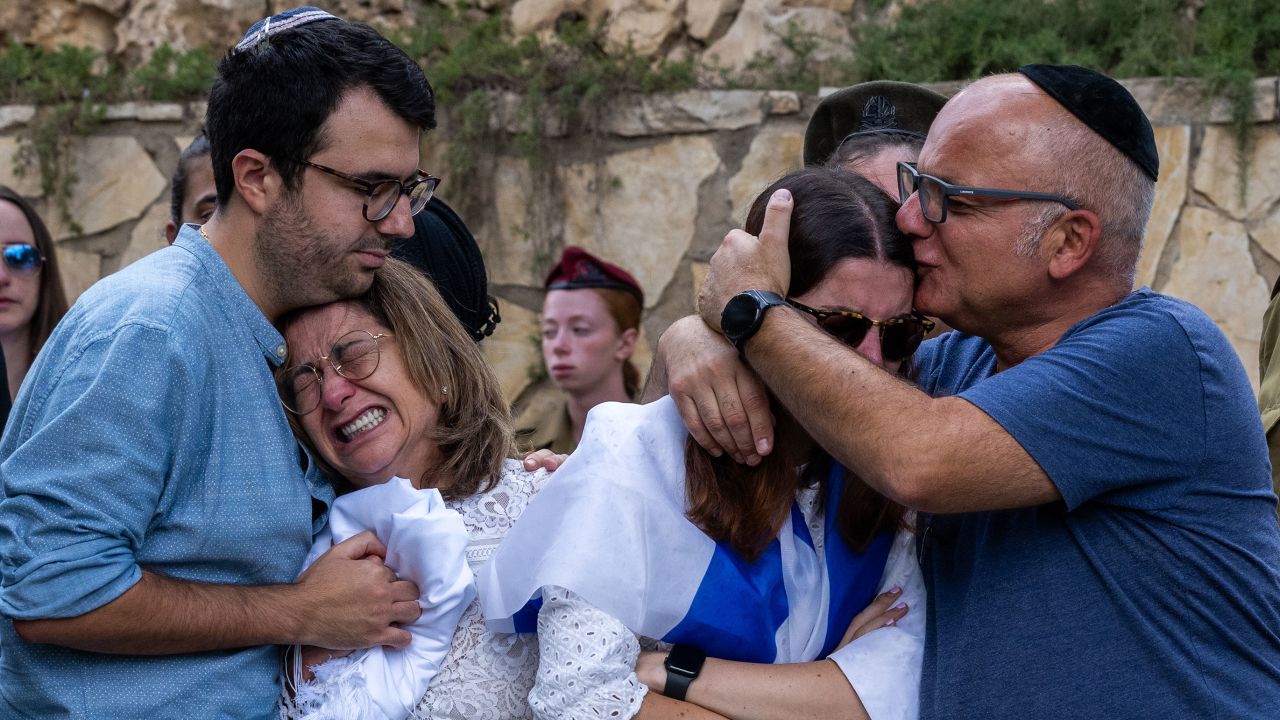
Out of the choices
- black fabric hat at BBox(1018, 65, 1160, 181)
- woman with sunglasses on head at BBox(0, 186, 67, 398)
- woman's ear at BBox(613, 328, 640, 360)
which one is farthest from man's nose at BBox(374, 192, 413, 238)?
woman's ear at BBox(613, 328, 640, 360)

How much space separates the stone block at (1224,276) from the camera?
4.33 meters

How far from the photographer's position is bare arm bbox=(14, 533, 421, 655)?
1.93 m

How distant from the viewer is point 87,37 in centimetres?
578

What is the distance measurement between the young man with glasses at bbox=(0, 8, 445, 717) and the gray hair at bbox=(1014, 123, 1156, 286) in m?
1.14

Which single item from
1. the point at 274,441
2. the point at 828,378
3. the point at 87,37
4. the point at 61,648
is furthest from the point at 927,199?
the point at 87,37

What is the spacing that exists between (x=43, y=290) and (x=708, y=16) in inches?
114

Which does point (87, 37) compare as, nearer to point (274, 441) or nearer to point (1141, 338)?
point (274, 441)

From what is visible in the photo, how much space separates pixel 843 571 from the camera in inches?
84.6

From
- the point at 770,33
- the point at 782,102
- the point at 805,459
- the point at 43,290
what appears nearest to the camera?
the point at 805,459

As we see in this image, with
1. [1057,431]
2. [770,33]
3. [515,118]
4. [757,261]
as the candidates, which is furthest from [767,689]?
[770,33]

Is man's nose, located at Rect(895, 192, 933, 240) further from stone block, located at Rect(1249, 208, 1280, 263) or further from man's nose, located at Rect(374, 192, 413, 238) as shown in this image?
stone block, located at Rect(1249, 208, 1280, 263)

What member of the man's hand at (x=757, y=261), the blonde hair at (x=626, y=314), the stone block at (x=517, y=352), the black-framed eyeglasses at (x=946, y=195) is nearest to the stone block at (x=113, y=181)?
the stone block at (x=517, y=352)

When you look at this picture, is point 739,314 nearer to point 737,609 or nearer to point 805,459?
point 805,459

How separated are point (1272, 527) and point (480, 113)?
3.65 m
